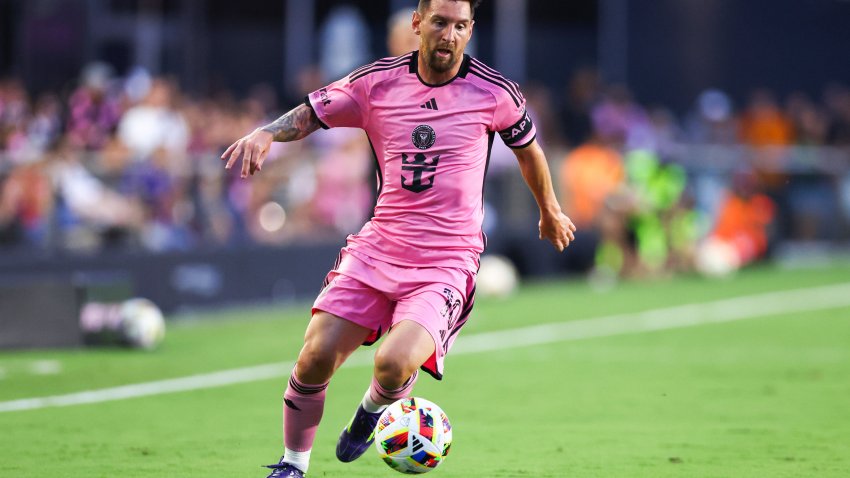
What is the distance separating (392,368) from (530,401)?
3.64 m

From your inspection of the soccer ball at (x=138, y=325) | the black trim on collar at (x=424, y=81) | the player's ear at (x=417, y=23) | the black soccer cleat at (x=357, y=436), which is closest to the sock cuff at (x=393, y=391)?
the black soccer cleat at (x=357, y=436)

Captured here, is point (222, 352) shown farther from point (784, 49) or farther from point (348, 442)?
point (784, 49)

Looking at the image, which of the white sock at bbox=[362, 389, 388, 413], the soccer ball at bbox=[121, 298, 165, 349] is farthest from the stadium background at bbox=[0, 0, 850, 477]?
the white sock at bbox=[362, 389, 388, 413]

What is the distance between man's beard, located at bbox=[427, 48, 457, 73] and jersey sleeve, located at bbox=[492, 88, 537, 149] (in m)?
0.30

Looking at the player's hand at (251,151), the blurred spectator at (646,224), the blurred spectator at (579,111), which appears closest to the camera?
the player's hand at (251,151)

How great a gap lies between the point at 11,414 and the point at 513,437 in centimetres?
324

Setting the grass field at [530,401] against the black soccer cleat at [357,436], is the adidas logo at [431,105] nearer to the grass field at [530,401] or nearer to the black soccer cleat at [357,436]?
the black soccer cleat at [357,436]

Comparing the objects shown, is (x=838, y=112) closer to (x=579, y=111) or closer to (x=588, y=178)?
(x=579, y=111)

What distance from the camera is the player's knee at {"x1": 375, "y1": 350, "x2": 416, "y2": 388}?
6.84 m

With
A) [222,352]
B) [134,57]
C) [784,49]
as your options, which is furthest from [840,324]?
[784,49]

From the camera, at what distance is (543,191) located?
745 cm

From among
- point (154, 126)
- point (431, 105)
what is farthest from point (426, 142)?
point (154, 126)

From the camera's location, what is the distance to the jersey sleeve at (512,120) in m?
7.27

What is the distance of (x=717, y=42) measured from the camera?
29656mm
